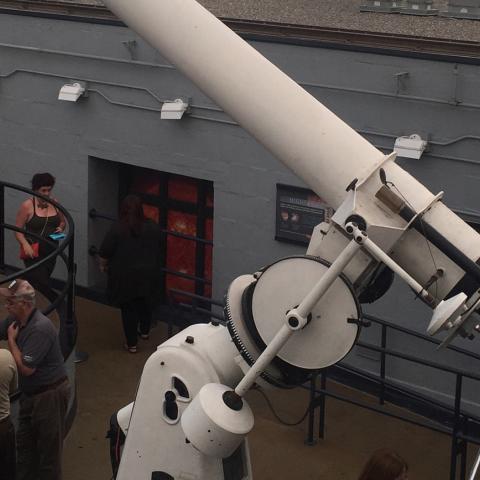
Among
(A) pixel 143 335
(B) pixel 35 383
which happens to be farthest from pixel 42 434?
(A) pixel 143 335

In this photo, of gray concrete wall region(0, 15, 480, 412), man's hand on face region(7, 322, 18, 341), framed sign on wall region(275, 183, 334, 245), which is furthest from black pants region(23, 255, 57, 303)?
man's hand on face region(7, 322, 18, 341)

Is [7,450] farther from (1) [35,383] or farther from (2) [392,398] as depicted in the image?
(2) [392,398]

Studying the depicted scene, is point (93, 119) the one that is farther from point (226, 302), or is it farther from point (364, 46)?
point (226, 302)

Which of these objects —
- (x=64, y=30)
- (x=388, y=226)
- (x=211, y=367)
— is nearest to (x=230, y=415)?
(x=211, y=367)

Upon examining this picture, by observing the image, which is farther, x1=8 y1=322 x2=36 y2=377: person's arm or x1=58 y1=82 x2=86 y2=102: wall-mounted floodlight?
x1=58 y1=82 x2=86 y2=102: wall-mounted floodlight

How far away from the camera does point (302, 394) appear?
1000 centimetres

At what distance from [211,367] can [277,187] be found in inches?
172

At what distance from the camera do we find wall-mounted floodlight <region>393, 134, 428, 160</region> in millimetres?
9156

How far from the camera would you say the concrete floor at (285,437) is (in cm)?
858

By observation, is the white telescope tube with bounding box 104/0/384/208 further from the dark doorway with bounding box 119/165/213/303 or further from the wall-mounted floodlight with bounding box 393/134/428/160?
the dark doorway with bounding box 119/165/213/303

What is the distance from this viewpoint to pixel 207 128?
1074 centimetres

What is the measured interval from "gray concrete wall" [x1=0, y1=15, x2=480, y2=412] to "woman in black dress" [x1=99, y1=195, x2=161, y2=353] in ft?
2.93

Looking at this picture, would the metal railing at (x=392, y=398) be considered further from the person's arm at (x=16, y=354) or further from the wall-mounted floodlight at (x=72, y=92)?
the wall-mounted floodlight at (x=72, y=92)

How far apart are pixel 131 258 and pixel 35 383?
2805mm
